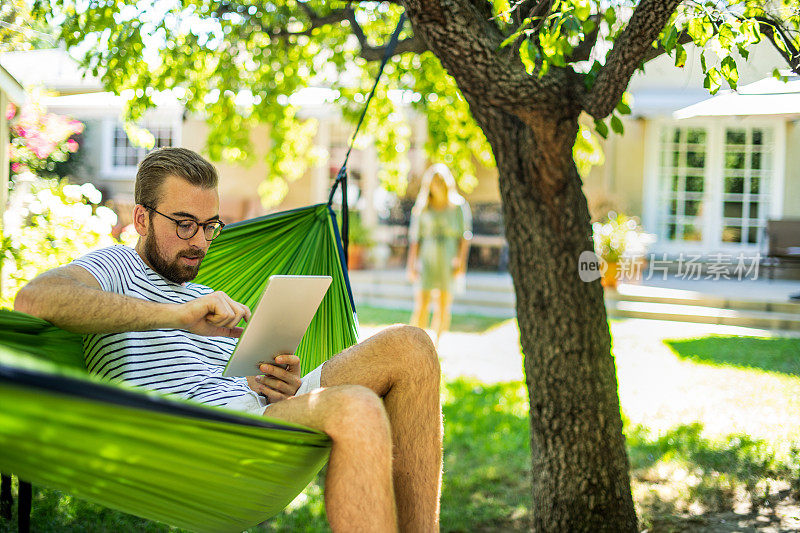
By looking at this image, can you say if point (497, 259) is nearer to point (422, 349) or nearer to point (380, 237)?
point (380, 237)

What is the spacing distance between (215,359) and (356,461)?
0.64 metres

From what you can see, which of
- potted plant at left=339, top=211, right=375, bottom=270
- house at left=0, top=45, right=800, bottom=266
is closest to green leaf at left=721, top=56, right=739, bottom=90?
house at left=0, top=45, right=800, bottom=266

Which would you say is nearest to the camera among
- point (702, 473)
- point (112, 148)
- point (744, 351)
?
point (702, 473)

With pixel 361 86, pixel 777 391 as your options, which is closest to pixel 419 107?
pixel 361 86

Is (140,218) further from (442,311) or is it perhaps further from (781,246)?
(781,246)

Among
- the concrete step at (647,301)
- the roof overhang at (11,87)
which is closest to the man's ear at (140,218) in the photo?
the roof overhang at (11,87)

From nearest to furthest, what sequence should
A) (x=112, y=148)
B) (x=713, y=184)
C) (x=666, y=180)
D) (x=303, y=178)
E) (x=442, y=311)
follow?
(x=442, y=311)
(x=713, y=184)
(x=666, y=180)
(x=303, y=178)
(x=112, y=148)

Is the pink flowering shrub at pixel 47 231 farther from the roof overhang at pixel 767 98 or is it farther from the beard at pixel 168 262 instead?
the roof overhang at pixel 767 98

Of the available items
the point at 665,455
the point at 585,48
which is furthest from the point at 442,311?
the point at 585,48

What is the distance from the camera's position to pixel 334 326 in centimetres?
216

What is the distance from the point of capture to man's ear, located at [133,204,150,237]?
1778mm

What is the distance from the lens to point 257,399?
175 centimetres

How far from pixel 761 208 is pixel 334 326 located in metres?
8.06

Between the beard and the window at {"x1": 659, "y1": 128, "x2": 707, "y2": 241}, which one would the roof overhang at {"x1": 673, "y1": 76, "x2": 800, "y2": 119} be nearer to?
the beard
